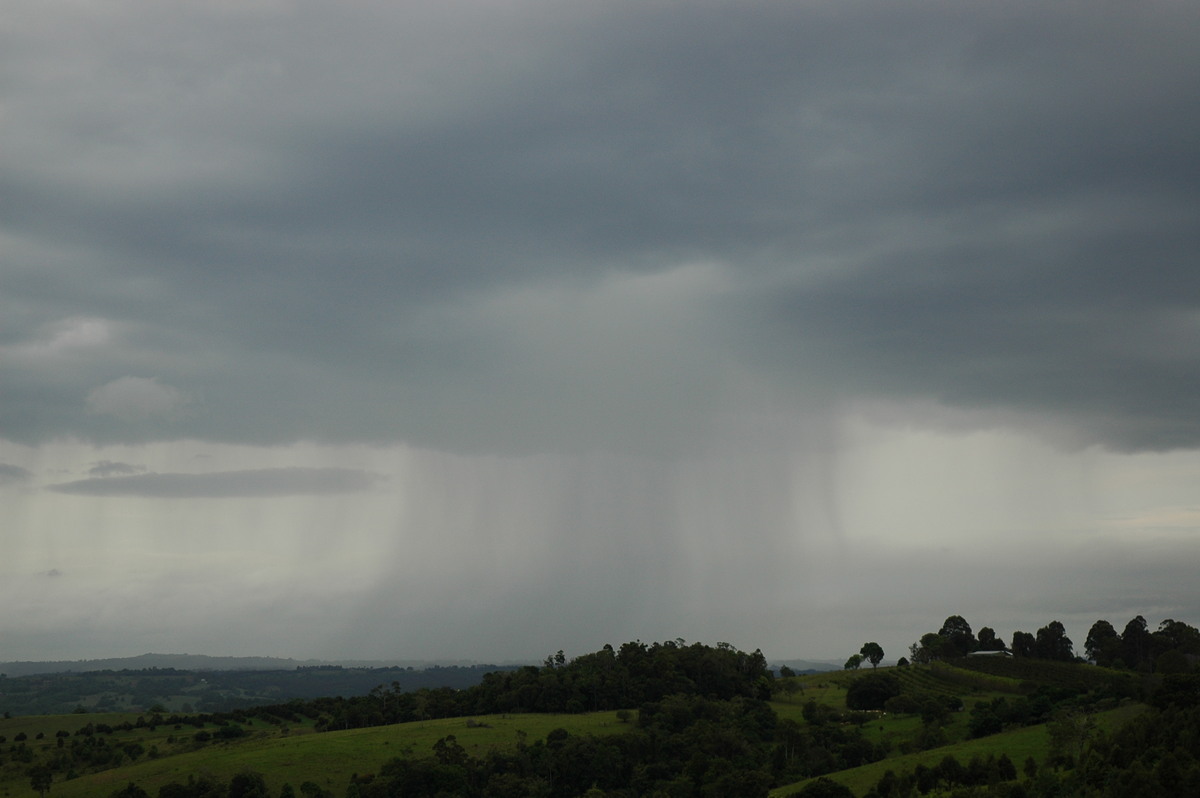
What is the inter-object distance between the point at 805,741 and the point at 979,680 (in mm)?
53061

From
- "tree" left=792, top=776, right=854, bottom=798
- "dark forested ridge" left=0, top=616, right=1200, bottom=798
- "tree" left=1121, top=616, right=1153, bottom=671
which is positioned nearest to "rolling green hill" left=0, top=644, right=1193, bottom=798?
"dark forested ridge" left=0, top=616, right=1200, bottom=798

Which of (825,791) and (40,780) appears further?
(40,780)

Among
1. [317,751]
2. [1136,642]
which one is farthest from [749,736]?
[1136,642]

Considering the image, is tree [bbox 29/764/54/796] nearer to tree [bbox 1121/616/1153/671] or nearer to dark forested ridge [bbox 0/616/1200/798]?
dark forested ridge [bbox 0/616/1200/798]

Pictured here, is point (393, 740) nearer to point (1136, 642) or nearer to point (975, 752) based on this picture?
point (975, 752)

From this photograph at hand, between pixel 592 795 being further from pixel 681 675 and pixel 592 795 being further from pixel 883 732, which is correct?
pixel 681 675

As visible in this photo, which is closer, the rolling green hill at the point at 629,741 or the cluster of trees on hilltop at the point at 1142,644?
the rolling green hill at the point at 629,741

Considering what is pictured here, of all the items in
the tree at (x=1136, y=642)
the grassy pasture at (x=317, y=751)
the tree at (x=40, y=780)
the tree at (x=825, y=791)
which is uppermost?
the tree at (x=1136, y=642)

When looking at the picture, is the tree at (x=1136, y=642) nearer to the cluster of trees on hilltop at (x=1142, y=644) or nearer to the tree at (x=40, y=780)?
the cluster of trees on hilltop at (x=1142, y=644)

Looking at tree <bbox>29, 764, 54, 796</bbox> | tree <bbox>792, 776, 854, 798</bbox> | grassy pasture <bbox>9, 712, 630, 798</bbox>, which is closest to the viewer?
tree <bbox>792, 776, 854, 798</bbox>

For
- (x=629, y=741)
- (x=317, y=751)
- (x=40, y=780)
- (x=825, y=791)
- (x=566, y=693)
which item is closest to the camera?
(x=825, y=791)

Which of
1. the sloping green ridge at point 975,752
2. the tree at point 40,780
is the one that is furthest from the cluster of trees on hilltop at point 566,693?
the sloping green ridge at point 975,752

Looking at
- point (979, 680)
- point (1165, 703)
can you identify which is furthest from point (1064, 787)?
point (979, 680)

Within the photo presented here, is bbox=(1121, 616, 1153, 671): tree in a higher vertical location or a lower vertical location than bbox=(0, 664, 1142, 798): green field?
higher
